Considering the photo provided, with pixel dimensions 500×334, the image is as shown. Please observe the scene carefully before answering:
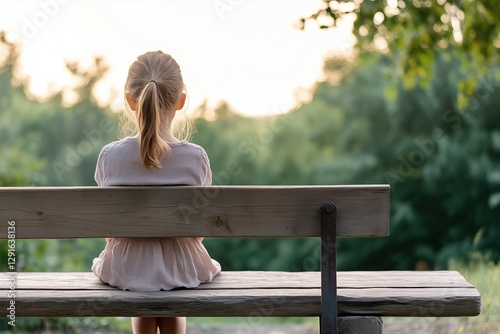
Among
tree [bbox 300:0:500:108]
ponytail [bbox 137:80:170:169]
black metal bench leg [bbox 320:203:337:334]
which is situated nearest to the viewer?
black metal bench leg [bbox 320:203:337:334]

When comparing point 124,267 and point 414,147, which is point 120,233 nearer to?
point 124,267

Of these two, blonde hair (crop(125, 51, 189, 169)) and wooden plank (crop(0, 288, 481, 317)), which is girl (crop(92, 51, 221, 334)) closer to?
blonde hair (crop(125, 51, 189, 169))

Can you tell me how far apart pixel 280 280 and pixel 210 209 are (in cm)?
47

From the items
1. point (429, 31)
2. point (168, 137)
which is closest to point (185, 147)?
point (168, 137)

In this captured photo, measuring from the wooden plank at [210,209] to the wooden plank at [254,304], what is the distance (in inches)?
8.7

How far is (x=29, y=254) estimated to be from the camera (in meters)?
5.85

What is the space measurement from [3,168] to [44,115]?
7804 mm

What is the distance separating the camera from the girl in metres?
2.81

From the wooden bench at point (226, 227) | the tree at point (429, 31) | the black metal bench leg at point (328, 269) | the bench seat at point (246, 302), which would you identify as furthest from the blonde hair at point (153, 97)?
the tree at point (429, 31)

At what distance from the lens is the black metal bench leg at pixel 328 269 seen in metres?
2.59

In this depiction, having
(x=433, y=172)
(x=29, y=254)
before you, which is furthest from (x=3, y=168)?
(x=433, y=172)

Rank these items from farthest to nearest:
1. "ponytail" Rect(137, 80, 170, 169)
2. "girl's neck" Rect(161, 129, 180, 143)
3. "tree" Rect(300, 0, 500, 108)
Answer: "tree" Rect(300, 0, 500, 108) → "girl's neck" Rect(161, 129, 180, 143) → "ponytail" Rect(137, 80, 170, 169)

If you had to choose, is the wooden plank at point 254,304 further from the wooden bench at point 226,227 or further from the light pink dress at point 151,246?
the light pink dress at point 151,246

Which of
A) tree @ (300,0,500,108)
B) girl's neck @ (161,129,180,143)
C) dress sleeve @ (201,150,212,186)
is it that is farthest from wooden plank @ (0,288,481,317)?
tree @ (300,0,500,108)
